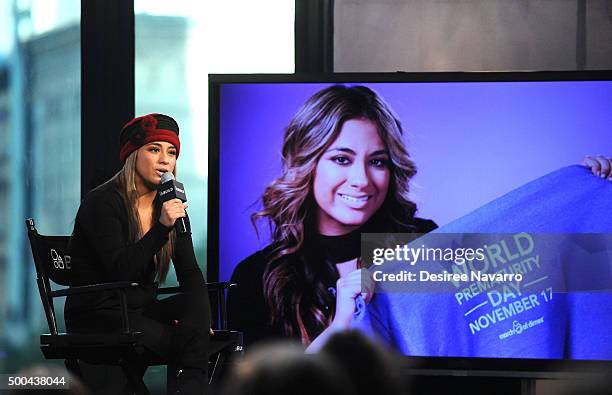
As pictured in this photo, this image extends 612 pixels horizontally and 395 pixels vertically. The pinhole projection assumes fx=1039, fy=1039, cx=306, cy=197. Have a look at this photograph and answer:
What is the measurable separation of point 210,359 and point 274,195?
104 centimetres

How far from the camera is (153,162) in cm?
368

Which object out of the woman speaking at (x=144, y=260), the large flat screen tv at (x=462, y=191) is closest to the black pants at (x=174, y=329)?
the woman speaking at (x=144, y=260)

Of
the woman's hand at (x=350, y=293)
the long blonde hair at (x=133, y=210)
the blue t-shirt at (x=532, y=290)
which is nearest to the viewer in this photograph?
the long blonde hair at (x=133, y=210)

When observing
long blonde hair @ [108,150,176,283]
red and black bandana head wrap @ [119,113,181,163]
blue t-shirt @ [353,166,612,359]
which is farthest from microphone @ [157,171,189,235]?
blue t-shirt @ [353,166,612,359]

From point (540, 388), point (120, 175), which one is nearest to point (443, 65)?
point (540, 388)

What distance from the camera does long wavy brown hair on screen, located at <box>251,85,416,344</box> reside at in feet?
14.6

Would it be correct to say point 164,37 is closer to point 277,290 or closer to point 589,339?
point 277,290

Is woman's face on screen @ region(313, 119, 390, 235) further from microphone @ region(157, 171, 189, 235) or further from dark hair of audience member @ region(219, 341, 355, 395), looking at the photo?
dark hair of audience member @ region(219, 341, 355, 395)

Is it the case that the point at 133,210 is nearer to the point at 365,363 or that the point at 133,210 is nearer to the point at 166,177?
the point at 166,177

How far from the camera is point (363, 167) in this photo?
4.44 meters

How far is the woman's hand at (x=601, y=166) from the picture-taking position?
432 cm

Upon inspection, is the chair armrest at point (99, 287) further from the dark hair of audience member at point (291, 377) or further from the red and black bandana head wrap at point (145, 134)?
the dark hair of audience member at point (291, 377)

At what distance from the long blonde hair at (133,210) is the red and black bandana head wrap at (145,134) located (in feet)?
0.13

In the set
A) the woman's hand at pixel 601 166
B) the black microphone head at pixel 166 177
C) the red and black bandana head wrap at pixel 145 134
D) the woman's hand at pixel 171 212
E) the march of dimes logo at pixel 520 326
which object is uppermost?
the red and black bandana head wrap at pixel 145 134
